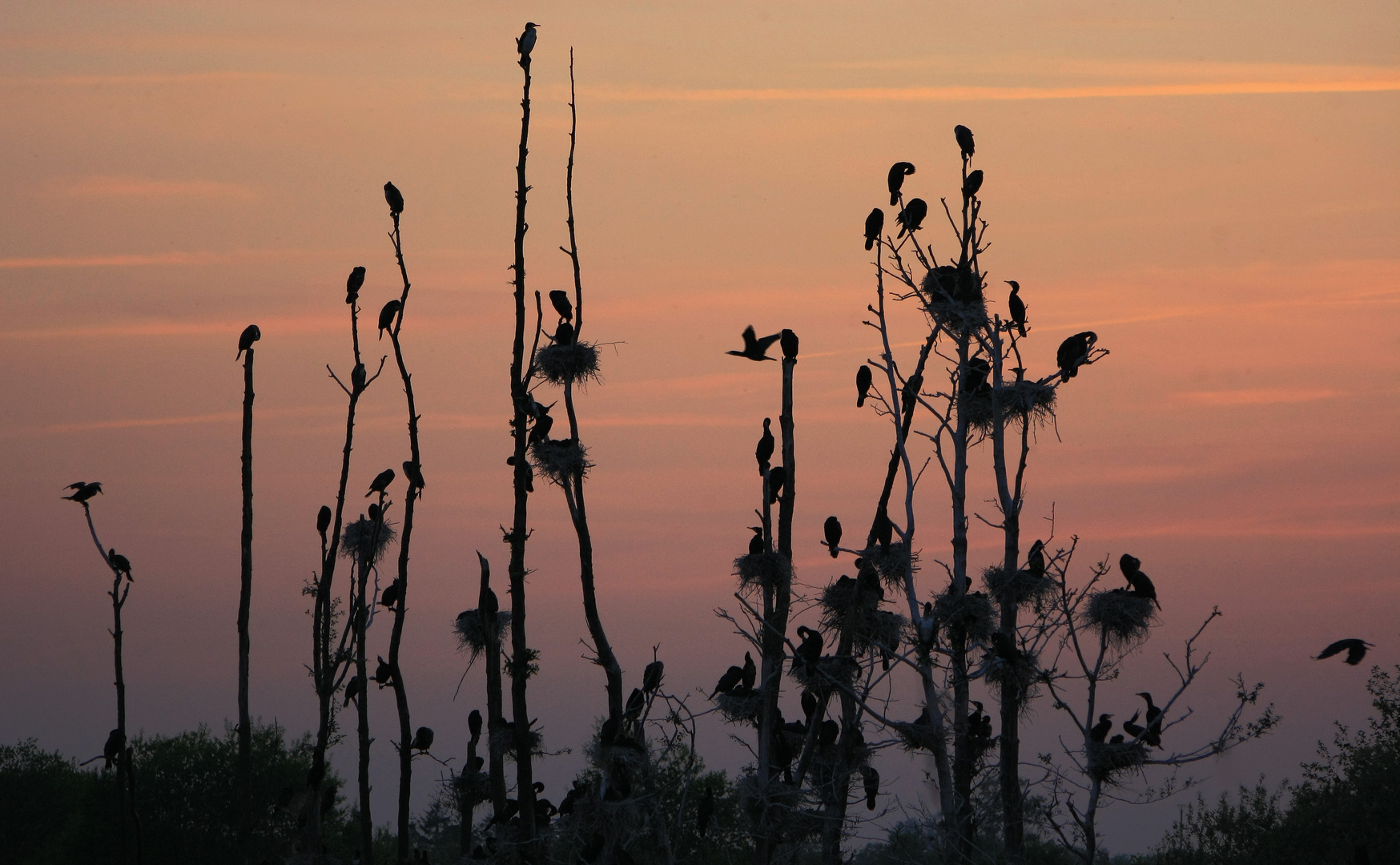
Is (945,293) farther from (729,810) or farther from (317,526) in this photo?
(729,810)

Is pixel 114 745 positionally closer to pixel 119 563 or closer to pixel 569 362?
pixel 119 563

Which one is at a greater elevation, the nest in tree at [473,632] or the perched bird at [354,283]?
the perched bird at [354,283]

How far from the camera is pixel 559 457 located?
55.9ft

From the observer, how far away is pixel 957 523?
1448 cm

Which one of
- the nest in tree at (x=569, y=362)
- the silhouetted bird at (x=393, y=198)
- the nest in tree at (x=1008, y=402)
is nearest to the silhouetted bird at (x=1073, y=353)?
the nest in tree at (x=1008, y=402)

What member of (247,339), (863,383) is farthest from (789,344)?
(247,339)

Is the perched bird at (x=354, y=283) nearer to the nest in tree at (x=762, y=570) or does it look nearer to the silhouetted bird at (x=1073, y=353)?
the nest in tree at (x=762, y=570)

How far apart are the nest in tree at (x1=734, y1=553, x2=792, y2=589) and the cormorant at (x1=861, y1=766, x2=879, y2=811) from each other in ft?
9.28

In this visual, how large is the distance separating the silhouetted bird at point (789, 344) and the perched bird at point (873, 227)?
1.58 metres

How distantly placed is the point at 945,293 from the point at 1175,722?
515 cm

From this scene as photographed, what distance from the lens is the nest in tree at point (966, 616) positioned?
47.6ft

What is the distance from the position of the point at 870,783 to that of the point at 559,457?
594 cm

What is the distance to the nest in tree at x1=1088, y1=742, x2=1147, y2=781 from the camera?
12.7 metres

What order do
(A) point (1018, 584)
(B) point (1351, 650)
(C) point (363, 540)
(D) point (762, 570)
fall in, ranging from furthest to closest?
1. (C) point (363, 540)
2. (D) point (762, 570)
3. (A) point (1018, 584)
4. (B) point (1351, 650)
